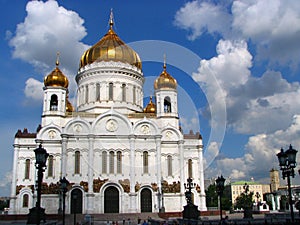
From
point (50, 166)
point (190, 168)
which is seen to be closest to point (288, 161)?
point (190, 168)

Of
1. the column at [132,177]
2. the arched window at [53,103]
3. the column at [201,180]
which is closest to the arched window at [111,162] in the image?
the column at [132,177]

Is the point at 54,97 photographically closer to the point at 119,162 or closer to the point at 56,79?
the point at 56,79

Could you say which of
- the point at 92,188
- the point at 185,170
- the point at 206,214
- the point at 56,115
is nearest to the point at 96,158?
the point at 92,188

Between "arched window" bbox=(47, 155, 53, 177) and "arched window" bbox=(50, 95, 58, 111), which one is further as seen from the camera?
"arched window" bbox=(50, 95, 58, 111)

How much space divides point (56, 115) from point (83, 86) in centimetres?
640

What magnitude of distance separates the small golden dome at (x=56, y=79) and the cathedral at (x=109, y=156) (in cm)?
11

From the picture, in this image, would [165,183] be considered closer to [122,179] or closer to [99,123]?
[122,179]

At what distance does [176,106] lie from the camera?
135ft

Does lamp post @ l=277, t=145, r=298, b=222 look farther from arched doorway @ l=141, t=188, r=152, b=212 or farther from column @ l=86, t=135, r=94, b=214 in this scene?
column @ l=86, t=135, r=94, b=214

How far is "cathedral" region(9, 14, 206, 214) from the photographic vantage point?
36.3m

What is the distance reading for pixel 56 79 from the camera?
40.0 metres

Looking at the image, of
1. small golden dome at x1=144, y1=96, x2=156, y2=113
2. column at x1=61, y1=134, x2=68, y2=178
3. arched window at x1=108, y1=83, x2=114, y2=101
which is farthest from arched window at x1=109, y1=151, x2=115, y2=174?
small golden dome at x1=144, y1=96, x2=156, y2=113

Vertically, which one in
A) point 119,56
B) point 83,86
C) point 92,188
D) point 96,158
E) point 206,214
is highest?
point 119,56

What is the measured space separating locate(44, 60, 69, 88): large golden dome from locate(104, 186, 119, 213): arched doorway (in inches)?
496
